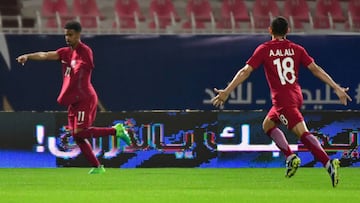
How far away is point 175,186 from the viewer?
1061cm

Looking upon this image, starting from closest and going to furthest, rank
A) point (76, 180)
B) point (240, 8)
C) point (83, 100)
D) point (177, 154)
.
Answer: point (76, 180) → point (83, 100) → point (177, 154) → point (240, 8)

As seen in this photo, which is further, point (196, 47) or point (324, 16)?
point (324, 16)

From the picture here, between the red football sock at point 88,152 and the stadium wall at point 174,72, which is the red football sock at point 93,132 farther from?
the stadium wall at point 174,72

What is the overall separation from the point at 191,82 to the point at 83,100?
481cm

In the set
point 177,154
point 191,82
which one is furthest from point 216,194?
point 191,82

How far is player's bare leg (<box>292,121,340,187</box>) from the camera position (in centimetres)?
979

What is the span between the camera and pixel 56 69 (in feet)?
55.9

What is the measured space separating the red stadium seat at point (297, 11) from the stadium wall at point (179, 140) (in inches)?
259

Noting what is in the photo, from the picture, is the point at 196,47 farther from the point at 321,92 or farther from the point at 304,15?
the point at 304,15

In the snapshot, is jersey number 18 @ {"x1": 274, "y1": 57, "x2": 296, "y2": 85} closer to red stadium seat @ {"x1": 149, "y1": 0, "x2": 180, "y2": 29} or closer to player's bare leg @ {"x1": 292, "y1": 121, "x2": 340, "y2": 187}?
player's bare leg @ {"x1": 292, "y1": 121, "x2": 340, "y2": 187}

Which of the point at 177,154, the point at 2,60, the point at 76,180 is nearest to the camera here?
the point at 76,180

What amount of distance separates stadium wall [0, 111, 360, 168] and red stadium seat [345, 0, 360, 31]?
228 inches

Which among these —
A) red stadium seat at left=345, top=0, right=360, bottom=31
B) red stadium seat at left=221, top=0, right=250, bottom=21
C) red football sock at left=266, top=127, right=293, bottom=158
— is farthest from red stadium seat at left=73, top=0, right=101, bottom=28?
red football sock at left=266, top=127, right=293, bottom=158

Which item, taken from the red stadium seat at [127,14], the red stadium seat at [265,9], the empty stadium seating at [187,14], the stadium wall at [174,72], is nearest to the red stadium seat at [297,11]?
the empty stadium seating at [187,14]
